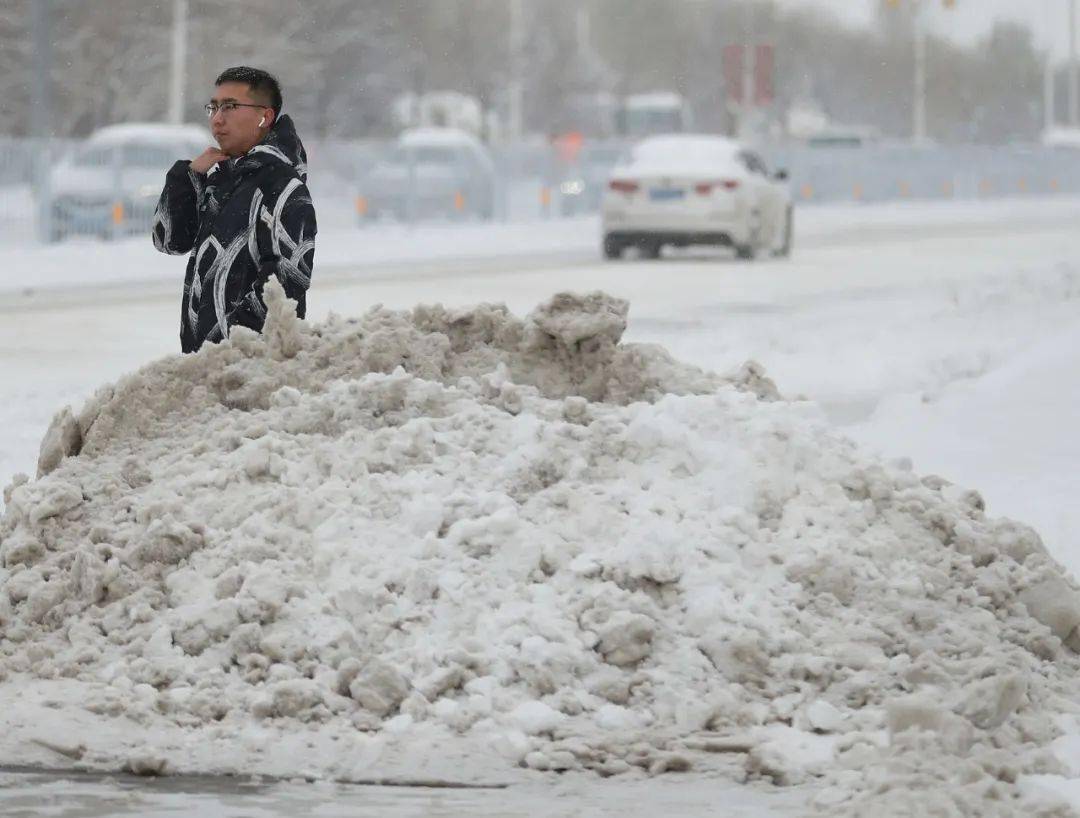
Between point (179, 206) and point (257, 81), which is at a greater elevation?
point (257, 81)

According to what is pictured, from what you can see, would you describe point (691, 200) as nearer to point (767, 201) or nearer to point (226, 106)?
point (767, 201)

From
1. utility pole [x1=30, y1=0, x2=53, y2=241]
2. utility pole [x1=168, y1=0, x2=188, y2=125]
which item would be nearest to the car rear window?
utility pole [x1=30, y1=0, x2=53, y2=241]

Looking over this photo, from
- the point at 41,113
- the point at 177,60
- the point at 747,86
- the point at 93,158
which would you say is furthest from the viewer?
the point at 747,86

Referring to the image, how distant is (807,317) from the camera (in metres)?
19.6

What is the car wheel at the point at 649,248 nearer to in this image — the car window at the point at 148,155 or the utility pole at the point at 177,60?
the car window at the point at 148,155

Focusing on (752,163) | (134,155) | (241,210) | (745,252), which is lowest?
(745,252)

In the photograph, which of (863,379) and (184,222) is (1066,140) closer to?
(863,379)

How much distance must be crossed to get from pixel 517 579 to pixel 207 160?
6.26 ft

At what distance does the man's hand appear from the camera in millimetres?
7406

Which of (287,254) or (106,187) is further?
(106,187)

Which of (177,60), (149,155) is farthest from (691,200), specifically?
(177,60)

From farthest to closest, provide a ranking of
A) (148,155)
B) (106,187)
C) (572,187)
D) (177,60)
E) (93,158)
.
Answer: (177,60), (572,187), (148,155), (93,158), (106,187)

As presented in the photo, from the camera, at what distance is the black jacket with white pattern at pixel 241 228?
7391 millimetres

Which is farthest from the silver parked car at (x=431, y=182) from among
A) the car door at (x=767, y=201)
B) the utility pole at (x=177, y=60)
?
the utility pole at (x=177, y=60)
